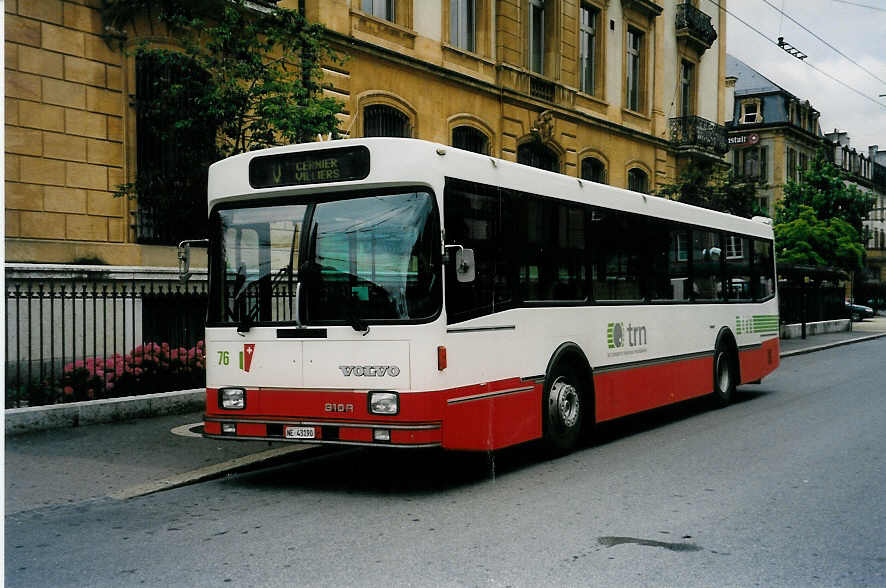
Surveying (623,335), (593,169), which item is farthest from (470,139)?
(623,335)

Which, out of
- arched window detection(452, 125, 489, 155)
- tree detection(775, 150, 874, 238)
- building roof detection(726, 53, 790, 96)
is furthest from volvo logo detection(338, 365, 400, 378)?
building roof detection(726, 53, 790, 96)

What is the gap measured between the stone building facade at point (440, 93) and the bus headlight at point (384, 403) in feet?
26.1

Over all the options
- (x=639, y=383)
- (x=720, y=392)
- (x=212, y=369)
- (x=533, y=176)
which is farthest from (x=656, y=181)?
(x=212, y=369)

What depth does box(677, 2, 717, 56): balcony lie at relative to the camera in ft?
105

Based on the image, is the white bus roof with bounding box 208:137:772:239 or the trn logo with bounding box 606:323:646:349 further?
the trn logo with bounding box 606:323:646:349

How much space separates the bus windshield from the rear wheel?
24.2ft

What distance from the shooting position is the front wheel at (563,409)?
364 inches

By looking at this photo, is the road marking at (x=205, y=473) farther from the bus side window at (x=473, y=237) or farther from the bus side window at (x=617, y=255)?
the bus side window at (x=617, y=255)

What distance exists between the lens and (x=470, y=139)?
23016mm

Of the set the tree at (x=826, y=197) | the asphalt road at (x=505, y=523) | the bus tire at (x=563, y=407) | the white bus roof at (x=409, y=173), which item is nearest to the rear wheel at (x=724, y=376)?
the asphalt road at (x=505, y=523)

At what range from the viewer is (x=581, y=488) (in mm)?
7934

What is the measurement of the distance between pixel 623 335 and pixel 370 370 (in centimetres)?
408

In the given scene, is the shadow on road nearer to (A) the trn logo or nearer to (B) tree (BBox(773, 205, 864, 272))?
(A) the trn logo

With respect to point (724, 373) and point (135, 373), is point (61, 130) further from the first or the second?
point (724, 373)
